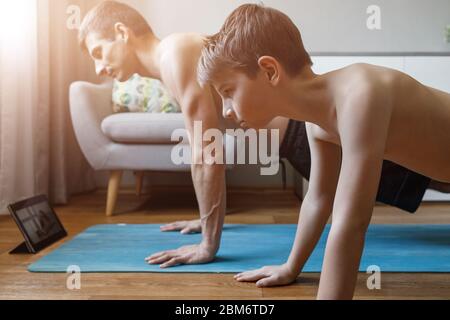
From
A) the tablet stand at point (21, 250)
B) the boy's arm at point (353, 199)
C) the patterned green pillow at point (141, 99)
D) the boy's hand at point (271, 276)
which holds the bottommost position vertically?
the tablet stand at point (21, 250)

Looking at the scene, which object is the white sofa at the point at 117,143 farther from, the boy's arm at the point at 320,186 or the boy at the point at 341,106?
the boy at the point at 341,106

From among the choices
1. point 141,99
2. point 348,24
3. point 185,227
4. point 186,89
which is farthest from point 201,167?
point 348,24

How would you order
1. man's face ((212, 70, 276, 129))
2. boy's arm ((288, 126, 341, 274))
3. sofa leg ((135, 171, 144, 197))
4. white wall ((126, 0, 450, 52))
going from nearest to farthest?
1. man's face ((212, 70, 276, 129))
2. boy's arm ((288, 126, 341, 274))
3. sofa leg ((135, 171, 144, 197))
4. white wall ((126, 0, 450, 52))

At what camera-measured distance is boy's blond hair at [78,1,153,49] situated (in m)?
1.33

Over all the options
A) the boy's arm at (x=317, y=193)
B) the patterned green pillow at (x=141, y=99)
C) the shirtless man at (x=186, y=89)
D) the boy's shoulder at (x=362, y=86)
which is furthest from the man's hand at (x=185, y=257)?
the patterned green pillow at (x=141, y=99)

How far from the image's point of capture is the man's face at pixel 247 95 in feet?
2.39

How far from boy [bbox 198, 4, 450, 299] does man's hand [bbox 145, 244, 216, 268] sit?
47 centimetres

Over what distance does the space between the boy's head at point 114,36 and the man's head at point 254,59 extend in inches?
24.9

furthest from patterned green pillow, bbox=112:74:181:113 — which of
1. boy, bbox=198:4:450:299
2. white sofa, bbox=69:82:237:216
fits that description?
boy, bbox=198:4:450:299

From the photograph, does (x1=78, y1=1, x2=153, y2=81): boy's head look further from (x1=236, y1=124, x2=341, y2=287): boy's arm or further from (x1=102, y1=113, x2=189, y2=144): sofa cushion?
(x1=236, y1=124, x2=341, y2=287): boy's arm

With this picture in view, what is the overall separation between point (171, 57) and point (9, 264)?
64 cm

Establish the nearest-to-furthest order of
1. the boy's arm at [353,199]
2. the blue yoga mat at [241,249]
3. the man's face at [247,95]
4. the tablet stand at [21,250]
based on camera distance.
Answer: the boy's arm at [353,199]
the man's face at [247,95]
the blue yoga mat at [241,249]
the tablet stand at [21,250]

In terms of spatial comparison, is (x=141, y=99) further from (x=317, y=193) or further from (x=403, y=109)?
(x=403, y=109)

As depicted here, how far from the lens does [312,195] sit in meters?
0.94
